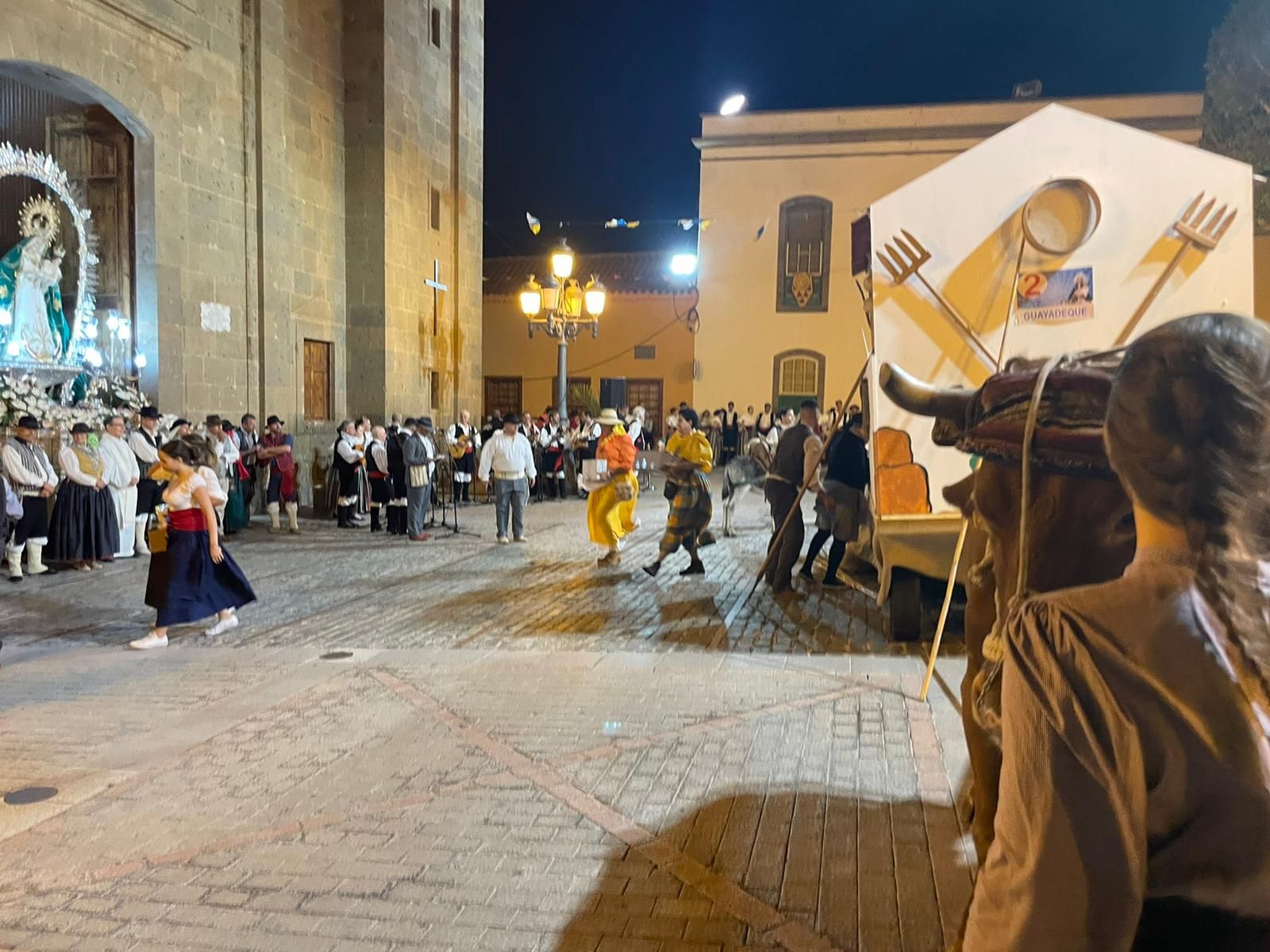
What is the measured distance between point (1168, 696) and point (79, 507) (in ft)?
37.6

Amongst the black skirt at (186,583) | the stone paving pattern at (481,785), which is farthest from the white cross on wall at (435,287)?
the black skirt at (186,583)

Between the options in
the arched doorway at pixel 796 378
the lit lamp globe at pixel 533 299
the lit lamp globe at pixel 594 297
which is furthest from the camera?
the arched doorway at pixel 796 378

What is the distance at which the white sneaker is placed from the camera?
7.52 metres

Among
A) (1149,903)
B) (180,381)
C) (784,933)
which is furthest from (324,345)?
(1149,903)

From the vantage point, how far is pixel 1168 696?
1318mm

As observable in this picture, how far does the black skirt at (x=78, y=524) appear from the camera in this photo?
10.3 m

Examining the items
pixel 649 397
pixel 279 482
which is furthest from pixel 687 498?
pixel 649 397

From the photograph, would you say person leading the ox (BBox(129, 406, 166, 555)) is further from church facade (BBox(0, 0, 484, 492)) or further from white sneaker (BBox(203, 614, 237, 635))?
white sneaker (BBox(203, 614, 237, 635))

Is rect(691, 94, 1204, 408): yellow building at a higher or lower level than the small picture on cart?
higher

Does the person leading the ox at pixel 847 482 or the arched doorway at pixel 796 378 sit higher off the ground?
the arched doorway at pixel 796 378

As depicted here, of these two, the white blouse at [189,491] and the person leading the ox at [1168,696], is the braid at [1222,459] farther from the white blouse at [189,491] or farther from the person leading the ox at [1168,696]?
the white blouse at [189,491]

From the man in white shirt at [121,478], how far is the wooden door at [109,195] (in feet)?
11.1

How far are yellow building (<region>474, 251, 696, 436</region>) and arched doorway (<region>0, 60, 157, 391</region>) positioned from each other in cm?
1763

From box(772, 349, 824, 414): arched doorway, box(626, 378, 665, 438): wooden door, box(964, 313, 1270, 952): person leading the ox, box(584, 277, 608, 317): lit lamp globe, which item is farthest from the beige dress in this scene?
box(626, 378, 665, 438): wooden door
